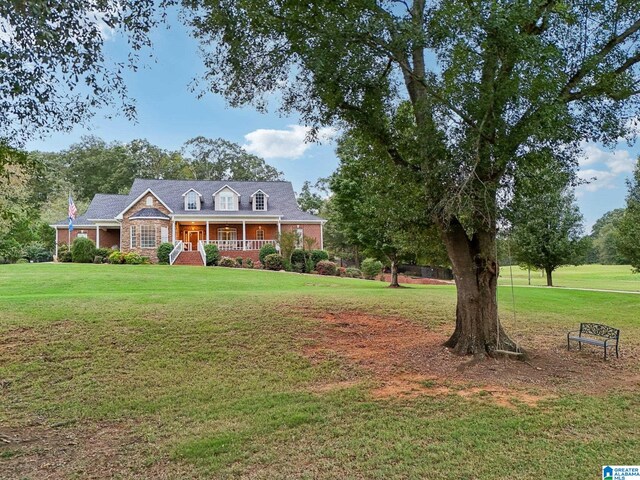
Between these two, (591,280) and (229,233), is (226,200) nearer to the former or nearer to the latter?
(229,233)

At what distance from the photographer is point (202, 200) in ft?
110

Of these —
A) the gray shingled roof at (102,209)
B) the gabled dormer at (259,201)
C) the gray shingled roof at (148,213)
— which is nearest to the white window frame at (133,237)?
the gray shingled roof at (148,213)

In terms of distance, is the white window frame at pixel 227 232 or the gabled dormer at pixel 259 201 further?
the white window frame at pixel 227 232

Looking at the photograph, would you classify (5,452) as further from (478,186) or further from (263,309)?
(263,309)

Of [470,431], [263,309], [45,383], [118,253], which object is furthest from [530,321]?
[118,253]

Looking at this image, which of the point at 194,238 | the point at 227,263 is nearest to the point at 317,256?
the point at 227,263

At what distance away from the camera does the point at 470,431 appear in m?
4.65

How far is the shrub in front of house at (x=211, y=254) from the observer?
91.6 ft

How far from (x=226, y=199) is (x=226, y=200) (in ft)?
0.26

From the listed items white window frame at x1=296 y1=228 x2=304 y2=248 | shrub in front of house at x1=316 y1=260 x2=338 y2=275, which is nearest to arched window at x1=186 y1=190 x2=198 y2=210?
white window frame at x1=296 y1=228 x2=304 y2=248

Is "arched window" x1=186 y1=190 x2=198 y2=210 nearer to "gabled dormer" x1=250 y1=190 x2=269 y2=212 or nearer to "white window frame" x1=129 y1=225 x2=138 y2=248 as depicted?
"gabled dormer" x1=250 y1=190 x2=269 y2=212

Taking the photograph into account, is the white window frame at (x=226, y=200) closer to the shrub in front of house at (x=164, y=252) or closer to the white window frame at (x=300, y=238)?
the white window frame at (x=300, y=238)

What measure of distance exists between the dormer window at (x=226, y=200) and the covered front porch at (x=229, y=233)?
4.29 ft

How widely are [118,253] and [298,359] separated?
922 inches
